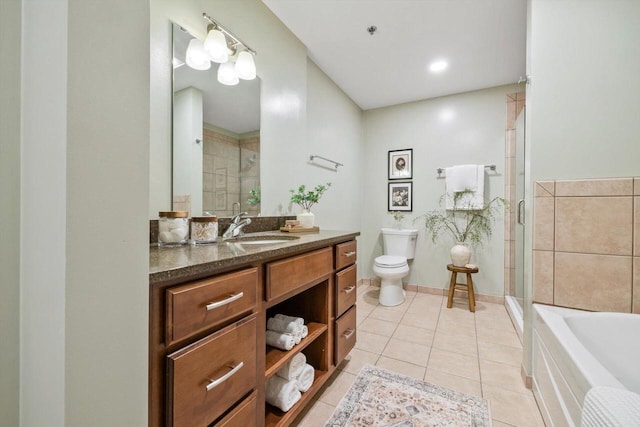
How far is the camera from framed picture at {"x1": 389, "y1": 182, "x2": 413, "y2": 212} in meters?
3.23

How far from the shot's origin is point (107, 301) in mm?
499

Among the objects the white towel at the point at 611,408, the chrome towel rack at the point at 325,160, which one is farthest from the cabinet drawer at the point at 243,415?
the chrome towel rack at the point at 325,160

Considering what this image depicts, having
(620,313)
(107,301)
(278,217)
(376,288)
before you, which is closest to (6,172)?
(107,301)

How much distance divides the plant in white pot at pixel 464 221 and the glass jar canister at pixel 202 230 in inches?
94.6

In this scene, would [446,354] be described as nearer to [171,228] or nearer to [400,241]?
[400,241]

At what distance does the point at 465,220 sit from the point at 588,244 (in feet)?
5.28

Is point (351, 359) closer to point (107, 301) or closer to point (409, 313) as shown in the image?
point (409, 313)

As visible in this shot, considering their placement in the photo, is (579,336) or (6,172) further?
(579,336)

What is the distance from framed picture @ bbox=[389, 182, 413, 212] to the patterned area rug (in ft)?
6.80

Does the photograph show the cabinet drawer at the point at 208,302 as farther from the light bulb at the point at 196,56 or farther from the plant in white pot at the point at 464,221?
the plant in white pot at the point at 464,221

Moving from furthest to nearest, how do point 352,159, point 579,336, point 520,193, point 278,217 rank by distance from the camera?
1. point 352,159
2. point 520,193
3. point 278,217
4. point 579,336

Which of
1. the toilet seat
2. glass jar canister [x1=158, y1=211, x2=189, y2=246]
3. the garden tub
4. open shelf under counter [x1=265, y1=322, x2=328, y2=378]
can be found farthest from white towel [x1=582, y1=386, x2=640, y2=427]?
the toilet seat

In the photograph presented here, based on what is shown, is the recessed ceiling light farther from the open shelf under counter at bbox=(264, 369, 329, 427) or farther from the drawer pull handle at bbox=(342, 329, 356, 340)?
the open shelf under counter at bbox=(264, 369, 329, 427)

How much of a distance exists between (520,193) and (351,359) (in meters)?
2.08
